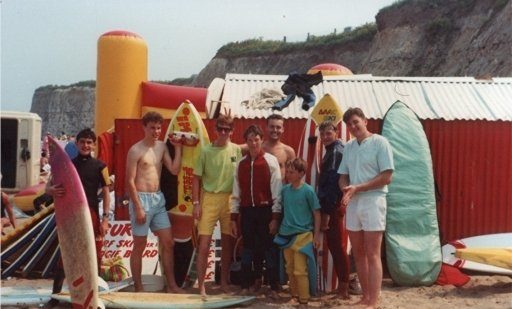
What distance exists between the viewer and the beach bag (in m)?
5.84

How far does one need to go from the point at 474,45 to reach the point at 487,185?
68.4ft

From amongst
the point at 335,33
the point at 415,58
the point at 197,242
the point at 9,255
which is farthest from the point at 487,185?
the point at 335,33

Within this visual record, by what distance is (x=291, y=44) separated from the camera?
46812 mm

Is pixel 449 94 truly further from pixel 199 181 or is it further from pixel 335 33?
pixel 335 33

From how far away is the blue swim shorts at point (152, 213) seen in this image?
5.07 m

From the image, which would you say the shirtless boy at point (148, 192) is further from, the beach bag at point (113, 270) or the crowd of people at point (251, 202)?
the beach bag at point (113, 270)

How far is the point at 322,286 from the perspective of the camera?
5535 millimetres

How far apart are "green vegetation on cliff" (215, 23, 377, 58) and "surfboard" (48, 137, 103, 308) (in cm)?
3668

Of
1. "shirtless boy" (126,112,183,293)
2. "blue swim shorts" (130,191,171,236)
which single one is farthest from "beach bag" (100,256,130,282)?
"blue swim shorts" (130,191,171,236)

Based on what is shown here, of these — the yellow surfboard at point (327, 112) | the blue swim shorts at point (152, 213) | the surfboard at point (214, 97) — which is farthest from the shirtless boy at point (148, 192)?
the surfboard at point (214, 97)

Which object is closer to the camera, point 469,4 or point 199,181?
point 199,181

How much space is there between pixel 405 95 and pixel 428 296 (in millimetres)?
3401

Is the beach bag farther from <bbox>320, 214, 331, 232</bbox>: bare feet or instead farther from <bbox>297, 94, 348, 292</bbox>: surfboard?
<bbox>320, 214, 331, 232</bbox>: bare feet

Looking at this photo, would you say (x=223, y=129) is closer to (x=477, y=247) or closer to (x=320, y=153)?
(x=320, y=153)
